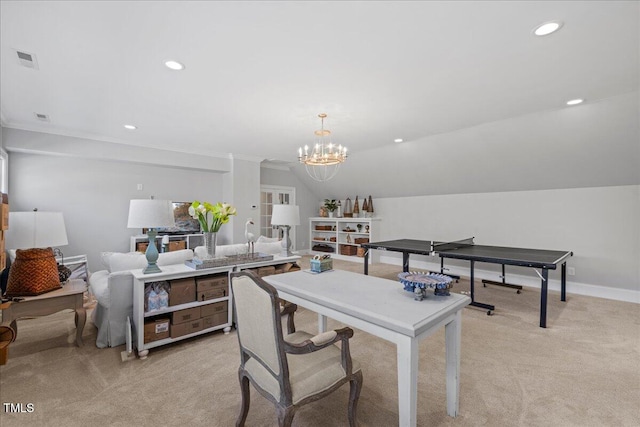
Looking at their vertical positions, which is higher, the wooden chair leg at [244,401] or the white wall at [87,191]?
the white wall at [87,191]

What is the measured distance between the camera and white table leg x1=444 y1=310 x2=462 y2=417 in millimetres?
1737

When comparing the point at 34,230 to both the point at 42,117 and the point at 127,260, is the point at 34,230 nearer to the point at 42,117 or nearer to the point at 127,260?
the point at 127,260

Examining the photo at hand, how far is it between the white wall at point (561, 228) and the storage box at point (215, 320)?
4.64 meters

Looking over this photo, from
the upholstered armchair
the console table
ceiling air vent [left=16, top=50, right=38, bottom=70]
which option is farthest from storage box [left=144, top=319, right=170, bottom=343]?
ceiling air vent [left=16, top=50, right=38, bottom=70]

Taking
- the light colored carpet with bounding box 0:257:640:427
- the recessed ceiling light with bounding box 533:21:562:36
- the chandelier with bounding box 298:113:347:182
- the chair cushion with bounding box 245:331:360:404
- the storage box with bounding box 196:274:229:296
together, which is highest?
the recessed ceiling light with bounding box 533:21:562:36

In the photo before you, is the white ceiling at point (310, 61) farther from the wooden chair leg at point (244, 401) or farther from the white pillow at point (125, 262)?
the wooden chair leg at point (244, 401)

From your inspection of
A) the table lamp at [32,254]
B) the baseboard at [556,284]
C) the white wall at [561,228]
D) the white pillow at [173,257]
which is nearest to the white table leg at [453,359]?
the white pillow at [173,257]

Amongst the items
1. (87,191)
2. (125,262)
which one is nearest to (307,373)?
(125,262)

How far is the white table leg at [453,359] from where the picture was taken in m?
1.74

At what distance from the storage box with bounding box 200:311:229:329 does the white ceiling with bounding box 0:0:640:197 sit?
240cm

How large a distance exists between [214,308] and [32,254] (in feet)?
5.48

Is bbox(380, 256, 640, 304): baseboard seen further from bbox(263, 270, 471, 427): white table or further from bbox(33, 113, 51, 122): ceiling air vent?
bbox(33, 113, 51, 122): ceiling air vent

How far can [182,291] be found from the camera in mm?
2766

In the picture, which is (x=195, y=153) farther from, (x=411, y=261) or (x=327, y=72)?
(x=411, y=261)
